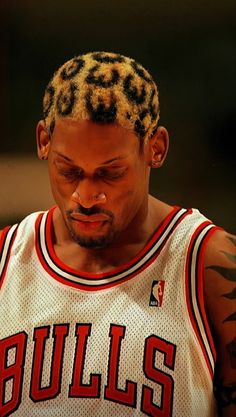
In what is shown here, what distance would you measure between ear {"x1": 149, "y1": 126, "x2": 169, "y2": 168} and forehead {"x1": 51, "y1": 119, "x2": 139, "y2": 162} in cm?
6

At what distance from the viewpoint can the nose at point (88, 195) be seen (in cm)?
88

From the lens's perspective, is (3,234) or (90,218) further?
(3,234)

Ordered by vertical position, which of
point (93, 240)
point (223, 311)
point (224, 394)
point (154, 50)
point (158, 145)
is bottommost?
point (224, 394)

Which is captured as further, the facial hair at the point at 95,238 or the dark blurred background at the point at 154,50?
the dark blurred background at the point at 154,50

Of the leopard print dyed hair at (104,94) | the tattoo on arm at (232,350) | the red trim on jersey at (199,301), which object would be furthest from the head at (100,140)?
the tattoo on arm at (232,350)

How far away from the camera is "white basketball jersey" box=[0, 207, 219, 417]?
3.06 ft

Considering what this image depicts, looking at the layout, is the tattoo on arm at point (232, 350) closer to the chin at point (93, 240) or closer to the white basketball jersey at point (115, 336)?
the white basketball jersey at point (115, 336)

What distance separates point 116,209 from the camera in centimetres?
91

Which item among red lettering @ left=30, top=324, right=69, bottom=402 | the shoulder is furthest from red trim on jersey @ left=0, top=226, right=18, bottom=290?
the shoulder

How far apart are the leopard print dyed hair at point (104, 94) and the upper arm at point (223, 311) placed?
21 cm

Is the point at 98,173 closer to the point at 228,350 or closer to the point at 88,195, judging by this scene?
the point at 88,195

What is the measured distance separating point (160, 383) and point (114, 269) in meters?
0.18

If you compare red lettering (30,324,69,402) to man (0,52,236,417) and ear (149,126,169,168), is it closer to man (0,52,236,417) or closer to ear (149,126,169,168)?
man (0,52,236,417)

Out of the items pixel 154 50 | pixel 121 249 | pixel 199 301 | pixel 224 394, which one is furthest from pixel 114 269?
pixel 154 50
